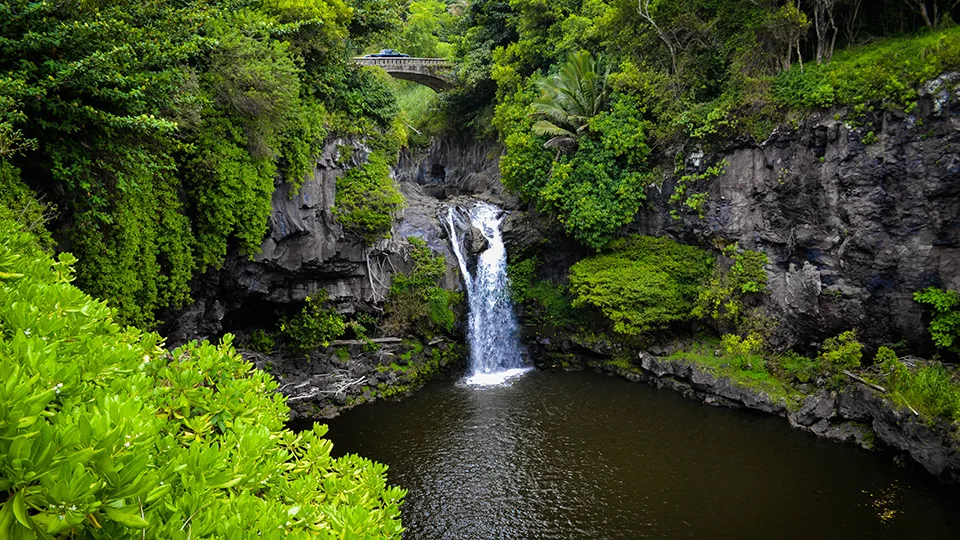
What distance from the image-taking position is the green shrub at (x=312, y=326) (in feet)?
48.2

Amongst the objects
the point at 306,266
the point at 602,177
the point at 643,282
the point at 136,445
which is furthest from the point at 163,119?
the point at 643,282

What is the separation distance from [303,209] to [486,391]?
7.58m

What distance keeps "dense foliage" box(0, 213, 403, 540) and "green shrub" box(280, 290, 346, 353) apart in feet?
35.2

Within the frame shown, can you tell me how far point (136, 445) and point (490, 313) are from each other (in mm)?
16340

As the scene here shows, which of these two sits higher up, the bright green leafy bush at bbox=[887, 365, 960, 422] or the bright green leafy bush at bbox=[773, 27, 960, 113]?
the bright green leafy bush at bbox=[773, 27, 960, 113]

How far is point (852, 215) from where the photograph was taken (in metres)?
12.4

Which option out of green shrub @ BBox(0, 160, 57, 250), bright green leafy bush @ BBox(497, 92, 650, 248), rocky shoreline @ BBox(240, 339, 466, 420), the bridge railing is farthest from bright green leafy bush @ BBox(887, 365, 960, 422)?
the bridge railing

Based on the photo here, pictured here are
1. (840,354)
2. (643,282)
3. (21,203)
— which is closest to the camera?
(21,203)

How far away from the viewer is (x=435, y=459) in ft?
36.7

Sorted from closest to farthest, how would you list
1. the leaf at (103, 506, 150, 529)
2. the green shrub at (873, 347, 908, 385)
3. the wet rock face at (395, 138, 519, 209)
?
1. the leaf at (103, 506, 150, 529)
2. the green shrub at (873, 347, 908, 385)
3. the wet rock face at (395, 138, 519, 209)

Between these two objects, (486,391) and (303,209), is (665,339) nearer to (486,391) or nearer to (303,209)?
(486,391)

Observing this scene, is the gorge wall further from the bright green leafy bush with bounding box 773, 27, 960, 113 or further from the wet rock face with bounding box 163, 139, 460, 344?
the bright green leafy bush with bounding box 773, 27, 960, 113

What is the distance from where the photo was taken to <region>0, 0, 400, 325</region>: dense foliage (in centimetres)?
624

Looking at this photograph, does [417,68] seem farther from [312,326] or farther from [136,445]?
[136,445]
